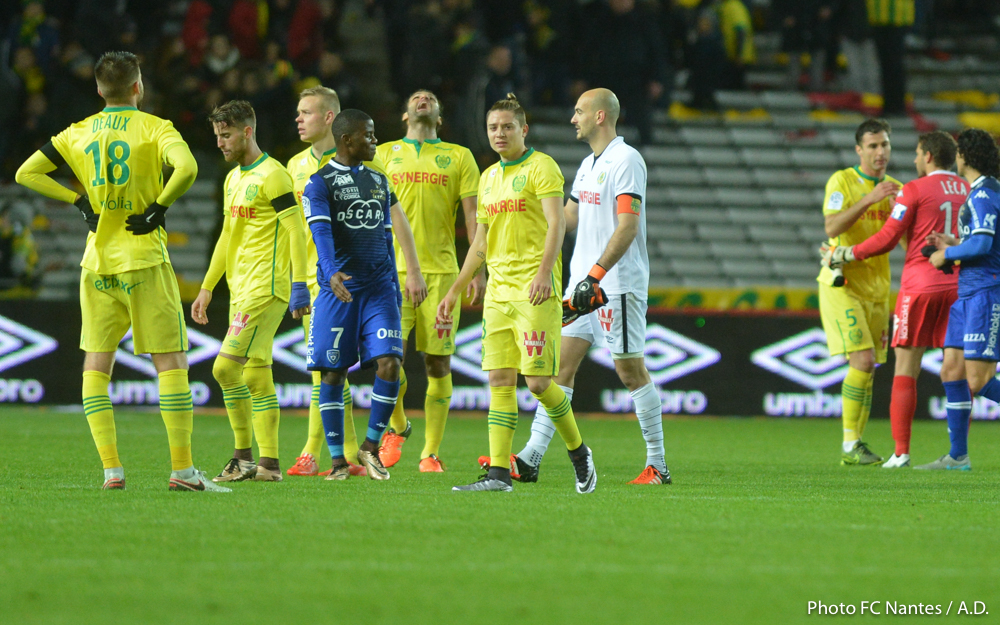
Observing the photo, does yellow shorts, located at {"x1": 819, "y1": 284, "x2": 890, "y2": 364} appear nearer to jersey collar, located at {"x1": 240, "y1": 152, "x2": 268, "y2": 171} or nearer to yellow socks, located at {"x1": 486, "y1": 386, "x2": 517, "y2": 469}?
yellow socks, located at {"x1": 486, "y1": 386, "x2": 517, "y2": 469}

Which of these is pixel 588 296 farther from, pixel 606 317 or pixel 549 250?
pixel 606 317

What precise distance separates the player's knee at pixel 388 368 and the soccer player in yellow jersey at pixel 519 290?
2.05 feet

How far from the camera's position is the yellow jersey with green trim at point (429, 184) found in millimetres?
8664

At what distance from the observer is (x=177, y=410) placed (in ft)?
21.3

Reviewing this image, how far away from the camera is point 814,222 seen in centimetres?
1858

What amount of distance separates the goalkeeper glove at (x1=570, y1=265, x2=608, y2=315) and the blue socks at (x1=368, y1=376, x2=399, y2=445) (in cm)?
133

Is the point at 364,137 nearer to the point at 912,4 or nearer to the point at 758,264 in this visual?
the point at 758,264

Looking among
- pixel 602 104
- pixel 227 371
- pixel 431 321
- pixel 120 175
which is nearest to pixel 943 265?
pixel 602 104

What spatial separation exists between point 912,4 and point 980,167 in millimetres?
11332

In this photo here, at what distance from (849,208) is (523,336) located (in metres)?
3.83

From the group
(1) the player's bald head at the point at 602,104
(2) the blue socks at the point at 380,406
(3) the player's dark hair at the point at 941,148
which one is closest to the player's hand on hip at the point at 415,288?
(2) the blue socks at the point at 380,406

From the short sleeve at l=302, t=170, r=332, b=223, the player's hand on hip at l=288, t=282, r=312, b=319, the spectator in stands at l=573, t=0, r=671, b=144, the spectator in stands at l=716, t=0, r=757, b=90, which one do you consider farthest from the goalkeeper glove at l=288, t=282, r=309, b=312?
the spectator in stands at l=716, t=0, r=757, b=90

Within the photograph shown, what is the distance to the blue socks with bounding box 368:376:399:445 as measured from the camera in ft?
24.5

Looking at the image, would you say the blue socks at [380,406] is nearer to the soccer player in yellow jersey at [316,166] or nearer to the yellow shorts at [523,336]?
the soccer player in yellow jersey at [316,166]
